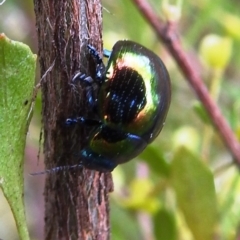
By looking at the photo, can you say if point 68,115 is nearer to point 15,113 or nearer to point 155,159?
point 15,113

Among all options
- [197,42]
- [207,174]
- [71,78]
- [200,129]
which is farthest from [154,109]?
[197,42]

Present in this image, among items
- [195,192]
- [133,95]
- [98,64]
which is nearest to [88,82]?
[98,64]

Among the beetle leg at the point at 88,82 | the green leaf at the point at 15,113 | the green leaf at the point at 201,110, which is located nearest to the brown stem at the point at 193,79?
the green leaf at the point at 201,110

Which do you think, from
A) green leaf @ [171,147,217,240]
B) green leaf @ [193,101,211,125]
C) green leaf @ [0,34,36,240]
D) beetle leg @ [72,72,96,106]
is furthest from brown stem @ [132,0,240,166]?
green leaf @ [0,34,36,240]

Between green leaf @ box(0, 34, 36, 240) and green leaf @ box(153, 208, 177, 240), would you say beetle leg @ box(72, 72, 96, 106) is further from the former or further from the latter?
green leaf @ box(153, 208, 177, 240)

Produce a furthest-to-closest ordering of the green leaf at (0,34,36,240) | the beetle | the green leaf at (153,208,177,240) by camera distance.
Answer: the green leaf at (153,208,177,240) → the beetle → the green leaf at (0,34,36,240)

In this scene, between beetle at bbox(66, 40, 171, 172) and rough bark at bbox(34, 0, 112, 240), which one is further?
beetle at bbox(66, 40, 171, 172)
